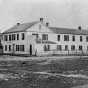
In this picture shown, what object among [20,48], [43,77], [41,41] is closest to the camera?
[43,77]

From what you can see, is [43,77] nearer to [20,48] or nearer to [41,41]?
[41,41]

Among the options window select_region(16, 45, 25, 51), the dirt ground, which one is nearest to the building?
window select_region(16, 45, 25, 51)

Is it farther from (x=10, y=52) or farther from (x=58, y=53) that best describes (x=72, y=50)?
(x=10, y=52)

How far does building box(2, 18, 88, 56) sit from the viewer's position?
46312mm

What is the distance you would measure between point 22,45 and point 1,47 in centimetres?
1041

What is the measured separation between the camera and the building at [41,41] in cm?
4631

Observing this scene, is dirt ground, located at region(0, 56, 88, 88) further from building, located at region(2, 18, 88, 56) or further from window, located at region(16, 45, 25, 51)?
window, located at region(16, 45, 25, 51)

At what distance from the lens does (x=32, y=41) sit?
150ft

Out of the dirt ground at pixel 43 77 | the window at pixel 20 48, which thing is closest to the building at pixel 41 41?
the window at pixel 20 48

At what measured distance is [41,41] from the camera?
→ 153 feet

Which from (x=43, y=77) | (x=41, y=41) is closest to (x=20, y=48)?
(x=41, y=41)

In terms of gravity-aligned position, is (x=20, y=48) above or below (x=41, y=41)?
below

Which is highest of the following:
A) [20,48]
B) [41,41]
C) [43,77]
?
[41,41]

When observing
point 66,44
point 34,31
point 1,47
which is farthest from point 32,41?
point 1,47
